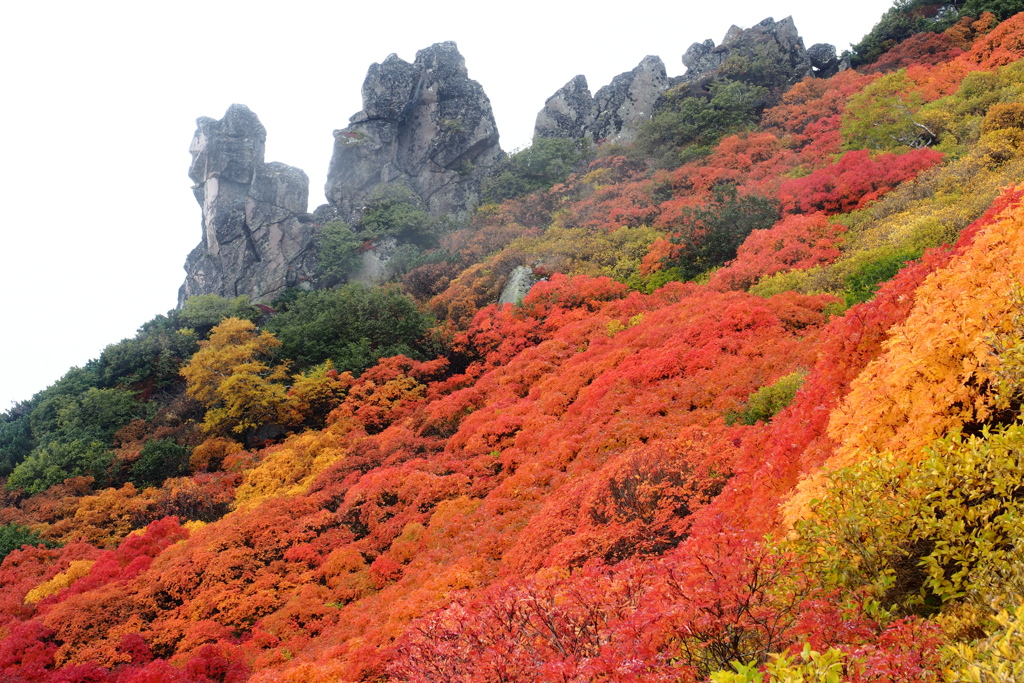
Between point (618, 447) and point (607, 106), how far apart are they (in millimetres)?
39046

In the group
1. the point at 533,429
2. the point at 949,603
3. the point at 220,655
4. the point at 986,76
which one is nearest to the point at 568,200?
the point at 986,76

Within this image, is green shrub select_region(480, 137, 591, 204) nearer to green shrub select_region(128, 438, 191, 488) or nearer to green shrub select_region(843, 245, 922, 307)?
green shrub select_region(128, 438, 191, 488)

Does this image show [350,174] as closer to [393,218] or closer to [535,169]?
[393,218]

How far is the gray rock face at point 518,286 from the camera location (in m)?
24.4

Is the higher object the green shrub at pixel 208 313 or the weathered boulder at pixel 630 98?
Answer: the weathered boulder at pixel 630 98

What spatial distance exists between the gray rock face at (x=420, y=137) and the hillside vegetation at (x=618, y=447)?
1113 cm

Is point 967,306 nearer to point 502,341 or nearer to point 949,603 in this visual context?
point 949,603

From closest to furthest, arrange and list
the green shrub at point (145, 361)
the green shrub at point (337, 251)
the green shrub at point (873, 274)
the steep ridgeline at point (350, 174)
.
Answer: the green shrub at point (873, 274), the green shrub at point (145, 361), the green shrub at point (337, 251), the steep ridgeline at point (350, 174)

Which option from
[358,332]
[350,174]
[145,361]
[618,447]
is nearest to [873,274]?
[618,447]

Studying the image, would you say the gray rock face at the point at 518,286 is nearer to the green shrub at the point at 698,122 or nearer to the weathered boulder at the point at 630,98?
the green shrub at the point at 698,122

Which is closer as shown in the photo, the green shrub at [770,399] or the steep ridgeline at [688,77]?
the green shrub at [770,399]

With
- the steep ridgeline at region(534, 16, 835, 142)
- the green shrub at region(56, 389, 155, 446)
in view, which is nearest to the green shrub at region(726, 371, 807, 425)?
the green shrub at region(56, 389, 155, 446)

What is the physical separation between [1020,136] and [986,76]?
6.32 m

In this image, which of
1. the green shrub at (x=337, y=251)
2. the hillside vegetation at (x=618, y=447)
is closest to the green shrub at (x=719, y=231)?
the hillside vegetation at (x=618, y=447)
